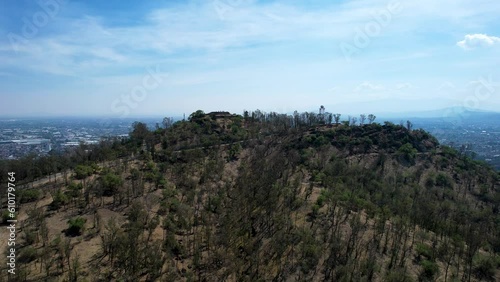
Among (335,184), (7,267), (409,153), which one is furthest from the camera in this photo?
(409,153)

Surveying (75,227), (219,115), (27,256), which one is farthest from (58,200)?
(219,115)

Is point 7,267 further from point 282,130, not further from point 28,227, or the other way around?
point 282,130

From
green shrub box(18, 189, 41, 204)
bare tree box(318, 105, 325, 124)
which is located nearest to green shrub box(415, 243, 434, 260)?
green shrub box(18, 189, 41, 204)

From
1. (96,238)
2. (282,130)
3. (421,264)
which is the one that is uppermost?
(282,130)

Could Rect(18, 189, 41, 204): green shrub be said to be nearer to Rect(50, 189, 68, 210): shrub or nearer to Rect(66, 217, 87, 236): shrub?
Rect(50, 189, 68, 210): shrub

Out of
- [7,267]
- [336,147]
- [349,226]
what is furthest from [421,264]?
[336,147]

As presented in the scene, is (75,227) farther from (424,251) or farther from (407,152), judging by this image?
(407,152)

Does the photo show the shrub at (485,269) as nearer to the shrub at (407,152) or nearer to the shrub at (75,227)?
the shrub at (75,227)

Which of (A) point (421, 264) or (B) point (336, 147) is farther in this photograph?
(B) point (336, 147)

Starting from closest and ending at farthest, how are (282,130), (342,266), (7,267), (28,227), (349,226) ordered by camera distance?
1. (7,267)
2. (342,266)
3. (28,227)
4. (349,226)
5. (282,130)
